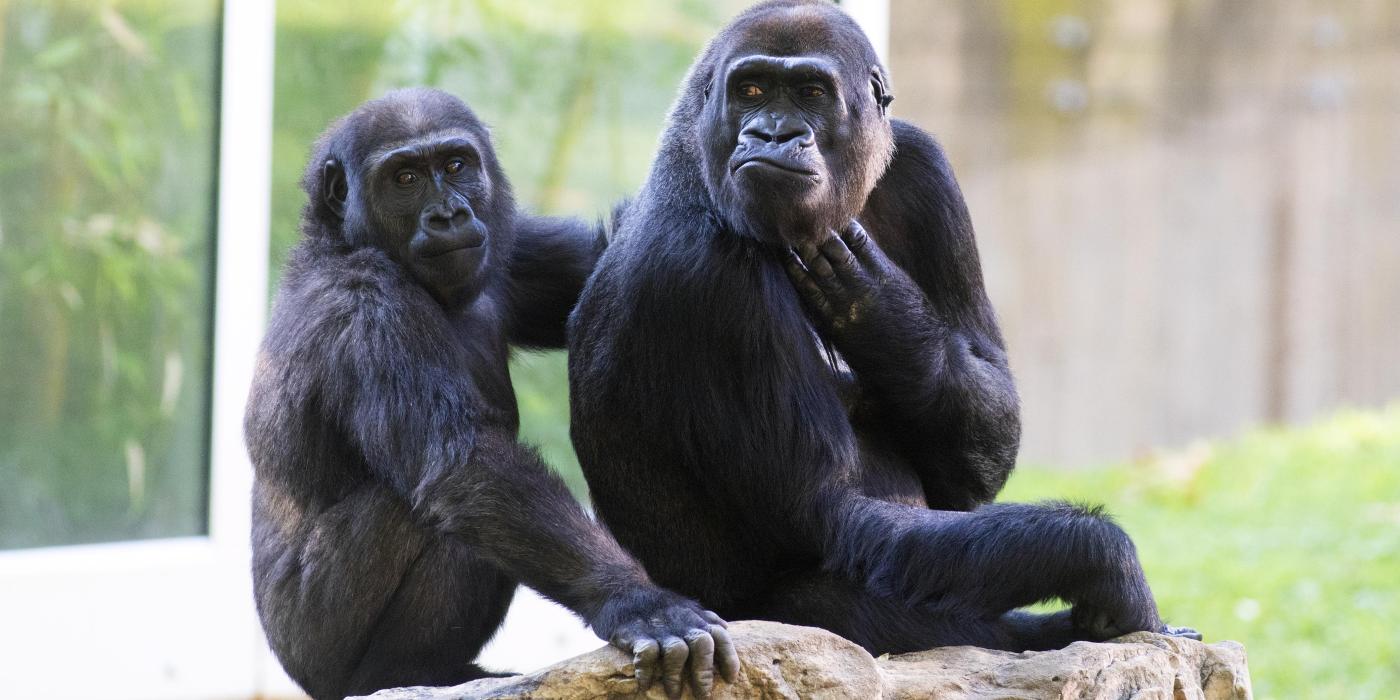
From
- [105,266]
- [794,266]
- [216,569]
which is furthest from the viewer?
[216,569]

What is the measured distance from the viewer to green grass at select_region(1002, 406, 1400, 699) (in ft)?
23.5

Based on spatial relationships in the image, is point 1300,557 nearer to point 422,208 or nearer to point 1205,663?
point 1205,663

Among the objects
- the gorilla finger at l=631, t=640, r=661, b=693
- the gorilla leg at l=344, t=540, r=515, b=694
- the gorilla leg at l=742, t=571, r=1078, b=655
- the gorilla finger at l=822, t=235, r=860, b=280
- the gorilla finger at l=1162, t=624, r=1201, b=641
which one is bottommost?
the gorilla leg at l=344, t=540, r=515, b=694

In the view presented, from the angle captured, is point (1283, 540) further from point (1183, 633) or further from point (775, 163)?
point (775, 163)

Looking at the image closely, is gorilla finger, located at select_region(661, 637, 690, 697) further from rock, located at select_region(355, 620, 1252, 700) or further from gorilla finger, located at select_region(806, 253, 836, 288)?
gorilla finger, located at select_region(806, 253, 836, 288)

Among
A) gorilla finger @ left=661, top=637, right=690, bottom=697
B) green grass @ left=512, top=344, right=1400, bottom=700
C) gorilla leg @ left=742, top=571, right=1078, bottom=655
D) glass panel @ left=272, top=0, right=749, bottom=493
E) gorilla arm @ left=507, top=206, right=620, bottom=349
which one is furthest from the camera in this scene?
green grass @ left=512, top=344, right=1400, bottom=700

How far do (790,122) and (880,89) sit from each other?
0.44 m

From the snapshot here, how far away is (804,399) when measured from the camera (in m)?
3.47

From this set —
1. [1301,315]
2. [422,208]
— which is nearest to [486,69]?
[422,208]

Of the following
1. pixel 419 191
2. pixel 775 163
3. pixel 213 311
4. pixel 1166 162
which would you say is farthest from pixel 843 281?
pixel 1166 162

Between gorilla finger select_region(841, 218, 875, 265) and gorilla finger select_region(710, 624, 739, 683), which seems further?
gorilla finger select_region(841, 218, 875, 265)

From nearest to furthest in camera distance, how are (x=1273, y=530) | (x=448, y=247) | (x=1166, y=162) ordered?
(x=448, y=247) < (x=1273, y=530) < (x=1166, y=162)

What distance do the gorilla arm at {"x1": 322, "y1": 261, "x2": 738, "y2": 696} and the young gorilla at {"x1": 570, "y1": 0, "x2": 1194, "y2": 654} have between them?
35 centimetres

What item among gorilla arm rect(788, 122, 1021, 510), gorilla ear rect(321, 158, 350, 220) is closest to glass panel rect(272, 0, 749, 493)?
gorilla ear rect(321, 158, 350, 220)
